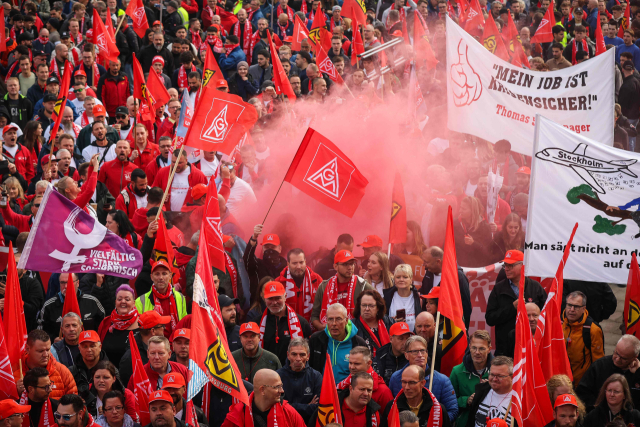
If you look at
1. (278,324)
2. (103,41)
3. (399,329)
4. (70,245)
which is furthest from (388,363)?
(103,41)

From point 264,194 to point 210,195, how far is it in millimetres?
2684

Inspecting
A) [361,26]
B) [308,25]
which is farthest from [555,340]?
[308,25]

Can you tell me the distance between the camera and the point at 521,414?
21.6ft

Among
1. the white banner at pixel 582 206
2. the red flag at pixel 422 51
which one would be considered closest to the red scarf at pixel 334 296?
the white banner at pixel 582 206

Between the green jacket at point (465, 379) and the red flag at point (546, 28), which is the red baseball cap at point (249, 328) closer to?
the green jacket at point (465, 379)

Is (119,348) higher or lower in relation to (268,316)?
lower

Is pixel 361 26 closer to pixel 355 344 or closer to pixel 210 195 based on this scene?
pixel 210 195

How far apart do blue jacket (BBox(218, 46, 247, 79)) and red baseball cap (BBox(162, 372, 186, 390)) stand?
1054 centimetres

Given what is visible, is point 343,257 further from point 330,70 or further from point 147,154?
point 330,70

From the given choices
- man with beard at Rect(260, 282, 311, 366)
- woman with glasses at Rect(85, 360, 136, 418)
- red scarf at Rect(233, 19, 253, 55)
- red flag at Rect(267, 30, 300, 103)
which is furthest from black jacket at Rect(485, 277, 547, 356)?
red scarf at Rect(233, 19, 253, 55)

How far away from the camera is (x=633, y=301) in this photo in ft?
26.6

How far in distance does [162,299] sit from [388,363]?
245 centimetres

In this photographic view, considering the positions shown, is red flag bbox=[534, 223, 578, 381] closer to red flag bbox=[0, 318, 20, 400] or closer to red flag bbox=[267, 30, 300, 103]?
red flag bbox=[0, 318, 20, 400]

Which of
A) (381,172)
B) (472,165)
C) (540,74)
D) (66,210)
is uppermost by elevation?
(540,74)
